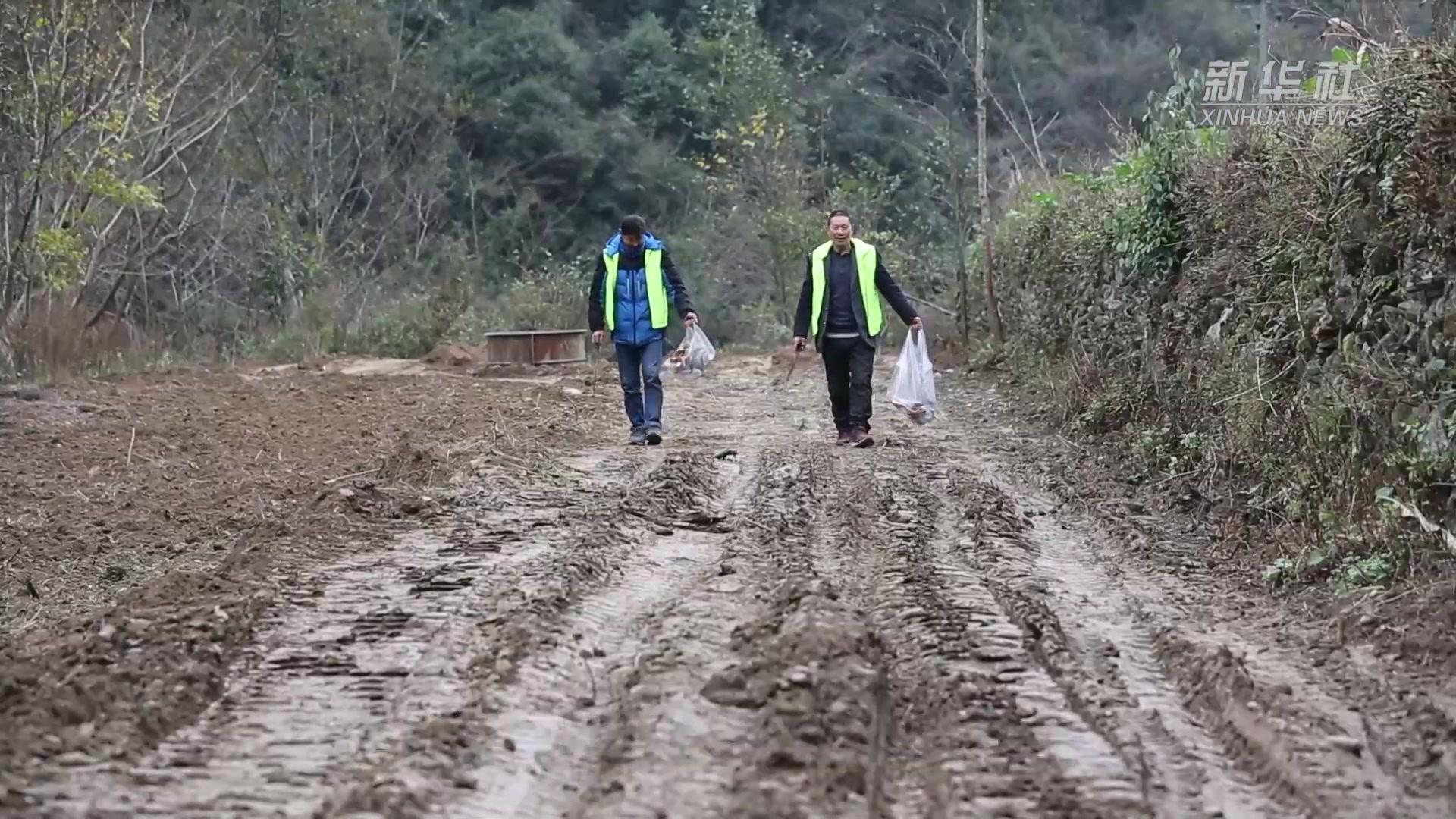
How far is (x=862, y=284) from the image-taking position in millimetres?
9922

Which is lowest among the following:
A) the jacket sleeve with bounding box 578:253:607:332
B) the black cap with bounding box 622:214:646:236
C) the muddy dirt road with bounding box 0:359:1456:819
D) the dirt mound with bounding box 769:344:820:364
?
the dirt mound with bounding box 769:344:820:364

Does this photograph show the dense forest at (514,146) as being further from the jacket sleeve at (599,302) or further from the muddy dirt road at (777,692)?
the muddy dirt road at (777,692)

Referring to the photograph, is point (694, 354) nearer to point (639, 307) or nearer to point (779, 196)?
point (639, 307)

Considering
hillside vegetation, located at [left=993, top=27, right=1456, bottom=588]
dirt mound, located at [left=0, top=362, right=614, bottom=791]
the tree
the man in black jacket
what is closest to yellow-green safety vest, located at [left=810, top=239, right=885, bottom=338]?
the man in black jacket

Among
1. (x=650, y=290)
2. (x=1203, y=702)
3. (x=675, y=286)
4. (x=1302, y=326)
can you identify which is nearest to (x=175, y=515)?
(x=650, y=290)

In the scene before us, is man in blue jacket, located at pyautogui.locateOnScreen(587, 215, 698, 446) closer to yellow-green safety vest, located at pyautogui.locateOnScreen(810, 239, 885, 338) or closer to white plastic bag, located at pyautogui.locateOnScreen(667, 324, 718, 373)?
white plastic bag, located at pyautogui.locateOnScreen(667, 324, 718, 373)

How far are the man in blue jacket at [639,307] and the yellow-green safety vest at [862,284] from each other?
0.88 metres

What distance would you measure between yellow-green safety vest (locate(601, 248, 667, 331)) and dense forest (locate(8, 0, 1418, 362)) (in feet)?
36.6

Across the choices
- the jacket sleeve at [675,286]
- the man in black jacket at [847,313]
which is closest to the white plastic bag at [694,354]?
the jacket sleeve at [675,286]

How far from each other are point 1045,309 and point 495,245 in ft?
74.3

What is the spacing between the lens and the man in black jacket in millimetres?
9914

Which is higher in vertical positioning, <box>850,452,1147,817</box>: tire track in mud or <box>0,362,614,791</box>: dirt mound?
<box>850,452,1147,817</box>: tire track in mud

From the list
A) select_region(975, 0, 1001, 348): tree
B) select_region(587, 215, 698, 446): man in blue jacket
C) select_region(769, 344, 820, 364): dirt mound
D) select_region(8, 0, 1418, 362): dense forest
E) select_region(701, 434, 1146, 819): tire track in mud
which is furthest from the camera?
select_region(8, 0, 1418, 362): dense forest

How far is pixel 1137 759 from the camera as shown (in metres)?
3.72
